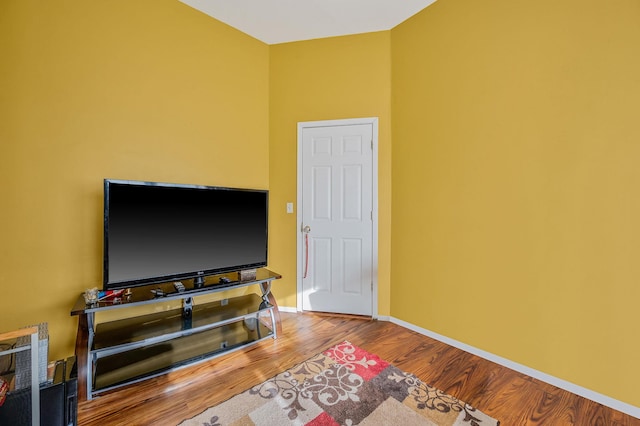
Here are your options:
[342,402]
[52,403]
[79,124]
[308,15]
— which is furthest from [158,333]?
[308,15]

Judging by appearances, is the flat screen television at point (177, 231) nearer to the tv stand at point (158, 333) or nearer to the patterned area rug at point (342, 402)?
the tv stand at point (158, 333)

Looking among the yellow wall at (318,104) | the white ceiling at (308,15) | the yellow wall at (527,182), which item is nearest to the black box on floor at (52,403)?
the yellow wall at (318,104)

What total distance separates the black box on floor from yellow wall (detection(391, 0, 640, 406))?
2474mm

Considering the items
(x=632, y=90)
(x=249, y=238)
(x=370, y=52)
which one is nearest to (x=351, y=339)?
(x=249, y=238)

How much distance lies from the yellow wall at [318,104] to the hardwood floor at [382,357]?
647 mm

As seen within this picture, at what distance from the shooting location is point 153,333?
6.19ft

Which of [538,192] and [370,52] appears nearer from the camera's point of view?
[538,192]

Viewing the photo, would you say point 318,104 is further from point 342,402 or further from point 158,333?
point 342,402

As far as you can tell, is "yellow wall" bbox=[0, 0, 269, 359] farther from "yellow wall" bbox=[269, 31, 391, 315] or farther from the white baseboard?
the white baseboard

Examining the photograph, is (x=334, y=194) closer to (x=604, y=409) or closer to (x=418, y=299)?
(x=418, y=299)

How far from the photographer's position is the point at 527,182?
6.35 feet

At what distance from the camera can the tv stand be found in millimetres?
1674

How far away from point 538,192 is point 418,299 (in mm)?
1331

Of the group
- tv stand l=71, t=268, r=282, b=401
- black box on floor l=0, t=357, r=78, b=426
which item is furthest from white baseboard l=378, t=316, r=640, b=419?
black box on floor l=0, t=357, r=78, b=426
